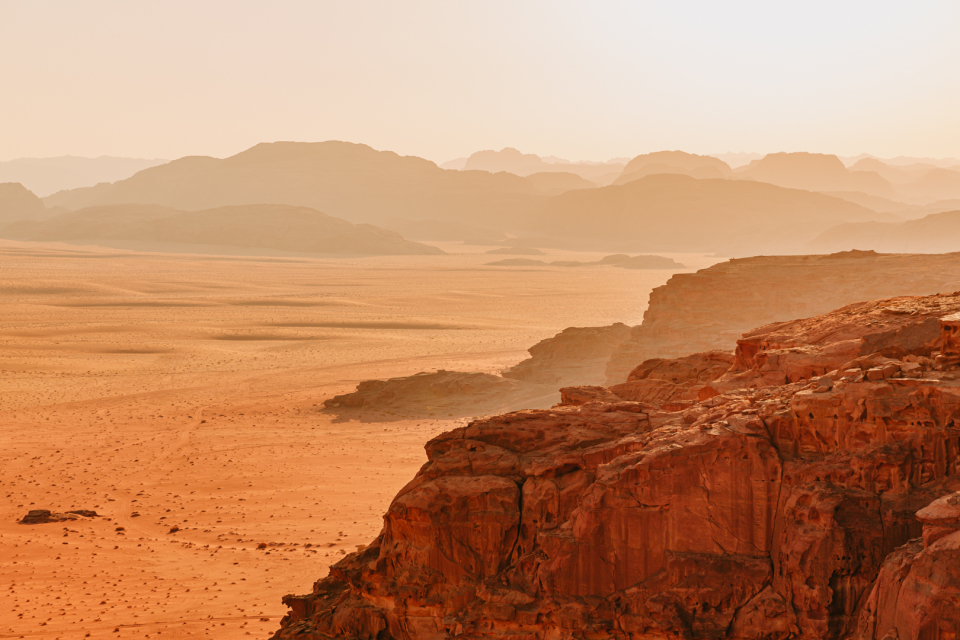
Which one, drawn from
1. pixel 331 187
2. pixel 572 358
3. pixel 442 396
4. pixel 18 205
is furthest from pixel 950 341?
pixel 18 205

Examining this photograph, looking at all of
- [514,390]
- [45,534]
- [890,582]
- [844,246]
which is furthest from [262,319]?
[844,246]

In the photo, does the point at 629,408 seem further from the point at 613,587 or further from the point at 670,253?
the point at 670,253

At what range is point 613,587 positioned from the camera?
272 inches

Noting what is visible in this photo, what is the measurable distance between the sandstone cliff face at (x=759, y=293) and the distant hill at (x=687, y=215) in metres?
100

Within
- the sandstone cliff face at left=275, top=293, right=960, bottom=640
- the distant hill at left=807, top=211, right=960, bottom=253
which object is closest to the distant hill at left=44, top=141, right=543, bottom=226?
the distant hill at left=807, top=211, right=960, bottom=253

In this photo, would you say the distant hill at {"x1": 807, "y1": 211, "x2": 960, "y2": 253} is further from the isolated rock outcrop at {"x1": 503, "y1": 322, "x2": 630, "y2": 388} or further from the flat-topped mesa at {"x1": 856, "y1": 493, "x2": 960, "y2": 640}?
the flat-topped mesa at {"x1": 856, "y1": 493, "x2": 960, "y2": 640}

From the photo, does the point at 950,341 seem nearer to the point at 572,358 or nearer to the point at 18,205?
the point at 572,358

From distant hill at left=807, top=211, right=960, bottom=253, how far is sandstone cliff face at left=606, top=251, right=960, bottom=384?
5518 cm

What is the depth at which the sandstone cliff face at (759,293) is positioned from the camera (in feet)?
77.7

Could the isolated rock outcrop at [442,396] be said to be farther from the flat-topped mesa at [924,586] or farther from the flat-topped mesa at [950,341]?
the flat-topped mesa at [924,586]

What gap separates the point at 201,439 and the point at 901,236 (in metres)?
90.5

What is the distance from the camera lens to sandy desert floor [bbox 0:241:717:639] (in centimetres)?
1215

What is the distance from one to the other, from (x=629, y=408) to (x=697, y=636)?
2582mm

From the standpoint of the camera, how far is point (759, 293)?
85.3 ft
